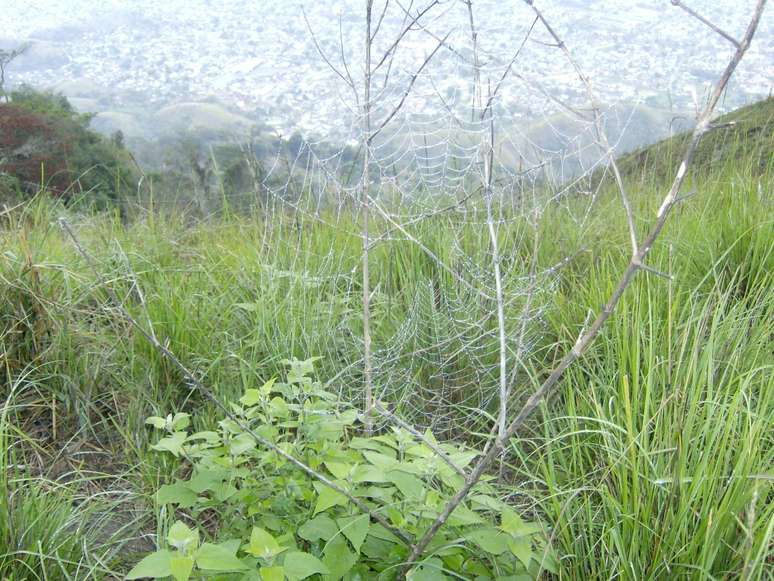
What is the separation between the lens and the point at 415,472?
1338 mm

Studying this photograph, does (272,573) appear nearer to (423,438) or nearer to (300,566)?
(300,566)

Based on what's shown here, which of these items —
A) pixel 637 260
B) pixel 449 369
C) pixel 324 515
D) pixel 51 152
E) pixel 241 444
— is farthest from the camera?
pixel 51 152

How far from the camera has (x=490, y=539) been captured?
133cm

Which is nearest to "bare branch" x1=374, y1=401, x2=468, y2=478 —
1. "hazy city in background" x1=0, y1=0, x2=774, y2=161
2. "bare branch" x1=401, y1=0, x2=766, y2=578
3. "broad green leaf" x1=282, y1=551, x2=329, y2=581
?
"bare branch" x1=401, y1=0, x2=766, y2=578

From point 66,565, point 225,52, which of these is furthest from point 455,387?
point 225,52

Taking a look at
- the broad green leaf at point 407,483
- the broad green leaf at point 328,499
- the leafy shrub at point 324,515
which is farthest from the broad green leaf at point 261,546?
the broad green leaf at point 407,483

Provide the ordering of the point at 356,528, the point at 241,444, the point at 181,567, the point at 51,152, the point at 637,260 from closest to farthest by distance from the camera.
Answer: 1. the point at 637,260
2. the point at 181,567
3. the point at 356,528
4. the point at 241,444
5. the point at 51,152

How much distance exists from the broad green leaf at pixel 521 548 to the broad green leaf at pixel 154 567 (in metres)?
0.62

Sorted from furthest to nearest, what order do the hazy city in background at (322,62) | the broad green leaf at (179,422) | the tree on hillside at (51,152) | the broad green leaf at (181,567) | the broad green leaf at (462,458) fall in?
the tree on hillside at (51,152), the hazy city in background at (322,62), the broad green leaf at (179,422), the broad green leaf at (462,458), the broad green leaf at (181,567)

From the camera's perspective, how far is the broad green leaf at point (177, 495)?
4.72 feet

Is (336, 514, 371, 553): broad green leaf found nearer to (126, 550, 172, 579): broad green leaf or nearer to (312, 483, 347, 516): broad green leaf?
(312, 483, 347, 516): broad green leaf

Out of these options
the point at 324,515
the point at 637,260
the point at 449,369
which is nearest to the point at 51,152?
the point at 449,369

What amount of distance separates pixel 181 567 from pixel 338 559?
0.32 metres

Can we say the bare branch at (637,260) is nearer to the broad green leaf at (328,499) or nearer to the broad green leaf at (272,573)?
the broad green leaf at (328,499)
